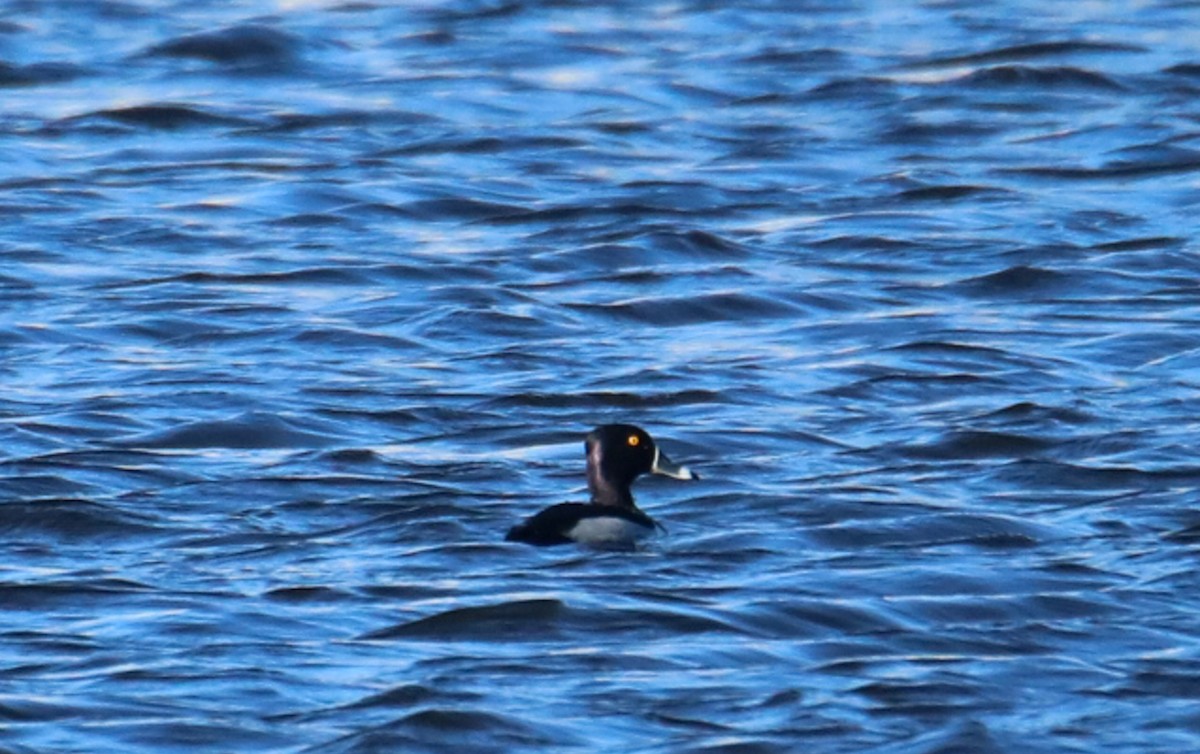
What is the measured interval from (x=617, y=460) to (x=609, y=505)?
16.0 inches

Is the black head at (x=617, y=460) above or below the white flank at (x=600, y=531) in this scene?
above

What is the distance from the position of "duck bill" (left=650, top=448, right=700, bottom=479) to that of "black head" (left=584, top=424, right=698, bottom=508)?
44 mm

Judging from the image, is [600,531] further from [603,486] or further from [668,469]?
[668,469]

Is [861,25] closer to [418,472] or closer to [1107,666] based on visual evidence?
[418,472]

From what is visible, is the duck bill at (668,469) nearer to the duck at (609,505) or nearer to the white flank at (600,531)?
the duck at (609,505)

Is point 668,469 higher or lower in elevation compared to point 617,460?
lower

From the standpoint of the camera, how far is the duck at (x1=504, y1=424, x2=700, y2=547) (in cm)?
1170

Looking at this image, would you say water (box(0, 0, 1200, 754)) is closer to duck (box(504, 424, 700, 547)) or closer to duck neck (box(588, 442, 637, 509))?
duck (box(504, 424, 700, 547))

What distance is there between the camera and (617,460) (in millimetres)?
12422

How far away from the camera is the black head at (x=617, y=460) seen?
12344 millimetres

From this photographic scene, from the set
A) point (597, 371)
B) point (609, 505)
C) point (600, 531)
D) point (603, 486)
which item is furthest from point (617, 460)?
point (597, 371)

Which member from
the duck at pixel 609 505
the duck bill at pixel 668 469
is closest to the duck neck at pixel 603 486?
the duck at pixel 609 505

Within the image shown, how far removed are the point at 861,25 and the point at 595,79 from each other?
3.36 m

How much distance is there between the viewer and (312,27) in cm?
2852
